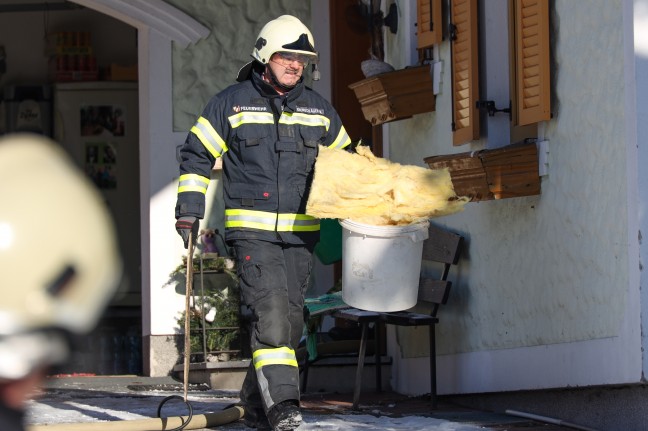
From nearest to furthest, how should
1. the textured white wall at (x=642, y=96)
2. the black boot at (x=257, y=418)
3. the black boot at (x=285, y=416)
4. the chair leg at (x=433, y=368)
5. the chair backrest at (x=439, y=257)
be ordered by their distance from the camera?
the textured white wall at (x=642, y=96), the black boot at (x=285, y=416), the black boot at (x=257, y=418), the chair leg at (x=433, y=368), the chair backrest at (x=439, y=257)

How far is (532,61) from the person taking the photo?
6465mm

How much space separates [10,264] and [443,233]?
6.40m

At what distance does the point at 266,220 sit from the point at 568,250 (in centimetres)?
139

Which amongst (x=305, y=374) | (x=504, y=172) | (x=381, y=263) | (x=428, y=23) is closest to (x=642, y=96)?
(x=504, y=172)

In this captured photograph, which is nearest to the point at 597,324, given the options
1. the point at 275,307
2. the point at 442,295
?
the point at 275,307

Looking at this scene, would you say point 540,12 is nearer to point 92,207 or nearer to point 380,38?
point 380,38

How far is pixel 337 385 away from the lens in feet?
30.3

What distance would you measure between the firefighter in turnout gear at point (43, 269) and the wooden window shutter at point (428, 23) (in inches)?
253

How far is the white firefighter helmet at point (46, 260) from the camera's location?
1.59 metres

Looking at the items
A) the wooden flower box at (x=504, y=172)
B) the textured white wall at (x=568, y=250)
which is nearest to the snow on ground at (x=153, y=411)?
the textured white wall at (x=568, y=250)

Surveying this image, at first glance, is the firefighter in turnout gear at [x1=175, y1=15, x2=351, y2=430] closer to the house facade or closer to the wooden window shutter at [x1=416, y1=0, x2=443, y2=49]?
the house facade

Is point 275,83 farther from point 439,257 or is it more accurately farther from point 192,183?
point 439,257

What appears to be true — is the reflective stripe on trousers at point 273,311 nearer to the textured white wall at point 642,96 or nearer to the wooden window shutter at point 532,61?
the wooden window shutter at point 532,61

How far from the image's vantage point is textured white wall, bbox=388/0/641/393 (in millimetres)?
5617
